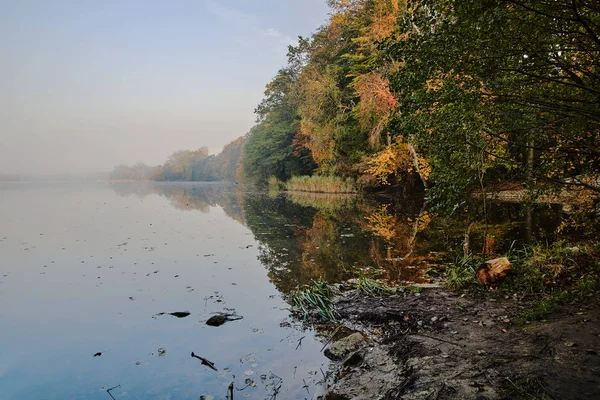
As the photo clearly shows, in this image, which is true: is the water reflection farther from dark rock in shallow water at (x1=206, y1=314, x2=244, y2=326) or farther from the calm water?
dark rock in shallow water at (x1=206, y1=314, x2=244, y2=326)

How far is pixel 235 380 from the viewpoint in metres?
4.31

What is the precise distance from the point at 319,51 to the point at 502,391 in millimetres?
37329

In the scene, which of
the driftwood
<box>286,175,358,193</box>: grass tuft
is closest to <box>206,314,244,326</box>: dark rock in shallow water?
the driftwood

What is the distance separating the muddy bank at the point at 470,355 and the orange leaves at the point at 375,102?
18242mm

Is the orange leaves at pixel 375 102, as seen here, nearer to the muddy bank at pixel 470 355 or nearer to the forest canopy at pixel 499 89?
the forest canopy at pixel 499 89

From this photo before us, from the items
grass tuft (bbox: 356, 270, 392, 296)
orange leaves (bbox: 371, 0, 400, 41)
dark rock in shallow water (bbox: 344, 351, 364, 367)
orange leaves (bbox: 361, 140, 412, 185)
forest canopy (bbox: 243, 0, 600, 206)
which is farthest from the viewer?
orange leaves (bbox: 361, 140, 412, 185)

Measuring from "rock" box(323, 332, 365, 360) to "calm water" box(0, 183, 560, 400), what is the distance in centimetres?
20

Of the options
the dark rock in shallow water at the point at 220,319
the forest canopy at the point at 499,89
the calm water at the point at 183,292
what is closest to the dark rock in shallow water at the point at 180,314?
the calm water at the point at 183,292

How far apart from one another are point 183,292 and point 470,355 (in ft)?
19.6

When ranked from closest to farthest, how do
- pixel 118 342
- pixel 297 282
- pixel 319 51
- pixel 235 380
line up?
pixel 235 380, pixel 118 342, pixel 297 282, pixel 319 51

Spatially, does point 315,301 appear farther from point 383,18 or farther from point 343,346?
point 383,18

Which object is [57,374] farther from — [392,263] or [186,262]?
[392,263]

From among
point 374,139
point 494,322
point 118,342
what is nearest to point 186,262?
point 118,342

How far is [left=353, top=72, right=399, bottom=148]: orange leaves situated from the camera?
903 inches
